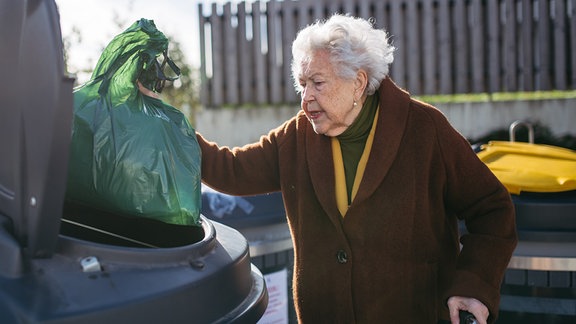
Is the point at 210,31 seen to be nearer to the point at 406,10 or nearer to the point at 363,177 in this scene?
the point at 406,10

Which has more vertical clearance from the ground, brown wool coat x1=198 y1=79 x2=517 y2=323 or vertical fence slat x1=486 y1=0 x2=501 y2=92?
vertical fence slat x1=486 y1=0 x2=501 y2=92

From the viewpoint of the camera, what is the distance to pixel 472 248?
177cm

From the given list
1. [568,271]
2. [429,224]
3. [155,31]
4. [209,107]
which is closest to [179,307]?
[155,31]

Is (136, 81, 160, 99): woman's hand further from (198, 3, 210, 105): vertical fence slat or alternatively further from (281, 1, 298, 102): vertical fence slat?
(198, 3, 210, 105): vertical fence slat

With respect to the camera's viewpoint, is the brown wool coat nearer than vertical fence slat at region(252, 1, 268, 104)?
Result: Yes

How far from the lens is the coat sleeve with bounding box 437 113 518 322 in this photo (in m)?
1.72

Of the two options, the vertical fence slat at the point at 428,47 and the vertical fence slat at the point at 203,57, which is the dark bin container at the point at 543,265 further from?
the vertical fence slat at the point at 203,57

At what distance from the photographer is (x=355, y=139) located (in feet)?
6.01

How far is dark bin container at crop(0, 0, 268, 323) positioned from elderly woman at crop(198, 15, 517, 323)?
0.62 meters

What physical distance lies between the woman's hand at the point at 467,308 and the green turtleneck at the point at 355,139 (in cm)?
42

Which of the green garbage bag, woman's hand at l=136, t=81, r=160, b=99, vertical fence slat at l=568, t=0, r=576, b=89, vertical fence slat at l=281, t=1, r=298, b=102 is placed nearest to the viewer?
the green garbage bag

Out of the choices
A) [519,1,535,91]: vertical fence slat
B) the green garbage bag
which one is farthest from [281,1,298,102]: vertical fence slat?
the green garbage bag

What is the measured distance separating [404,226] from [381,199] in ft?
0.34

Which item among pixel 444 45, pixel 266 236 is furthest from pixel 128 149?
pixel 444 45
